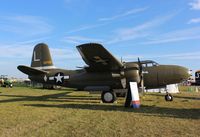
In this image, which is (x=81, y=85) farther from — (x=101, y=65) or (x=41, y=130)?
(x=41, y=130)

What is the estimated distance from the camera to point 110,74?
16953 millimetres

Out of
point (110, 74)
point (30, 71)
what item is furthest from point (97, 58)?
point (30, 71)

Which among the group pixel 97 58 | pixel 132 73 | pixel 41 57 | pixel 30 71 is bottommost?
pixel 132 73

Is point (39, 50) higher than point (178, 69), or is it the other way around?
point (39, 50)

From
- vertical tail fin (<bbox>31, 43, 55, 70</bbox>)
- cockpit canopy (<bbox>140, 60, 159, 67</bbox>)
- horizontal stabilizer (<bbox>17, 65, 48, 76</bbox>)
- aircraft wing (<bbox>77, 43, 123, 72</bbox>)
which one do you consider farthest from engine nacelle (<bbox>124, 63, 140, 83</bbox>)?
vertical tail fin (<bbox>31, 43, 55, 70</bbox>)

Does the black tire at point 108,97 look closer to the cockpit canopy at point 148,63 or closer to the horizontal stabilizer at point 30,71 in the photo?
the cockpit canopy at point 148,63

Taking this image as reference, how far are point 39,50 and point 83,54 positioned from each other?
6.96 meters

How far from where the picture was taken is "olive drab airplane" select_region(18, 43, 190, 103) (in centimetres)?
1581

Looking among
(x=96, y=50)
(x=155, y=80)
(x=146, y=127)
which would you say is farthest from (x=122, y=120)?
(x=155, y=80)

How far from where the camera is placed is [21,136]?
23.0 feet

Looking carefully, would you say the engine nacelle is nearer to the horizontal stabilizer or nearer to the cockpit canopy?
the cockpit canopy

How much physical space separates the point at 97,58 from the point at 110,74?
1.60m

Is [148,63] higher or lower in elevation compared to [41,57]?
lower

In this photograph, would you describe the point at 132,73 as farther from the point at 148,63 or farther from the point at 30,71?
the point at 30,71
